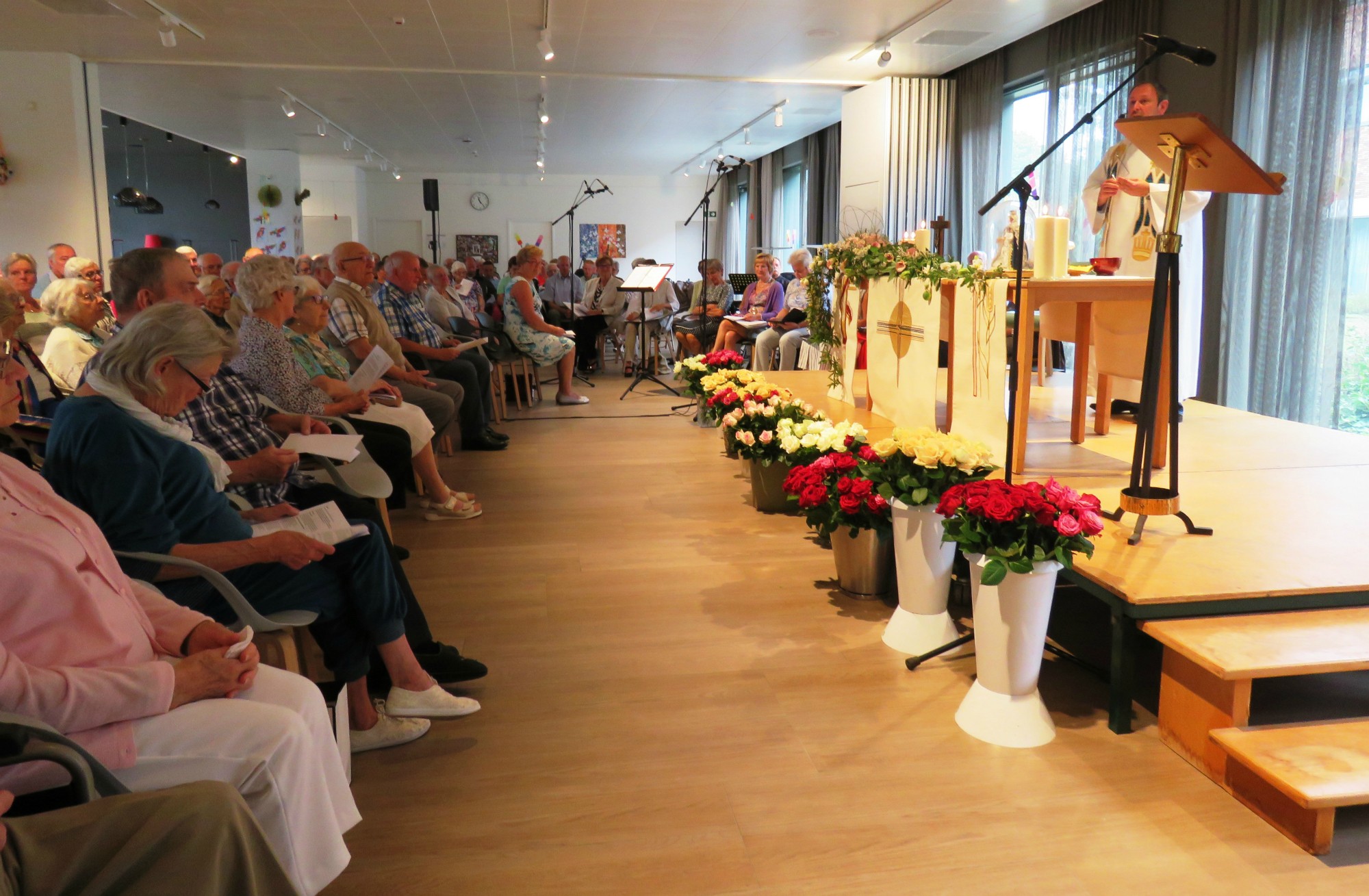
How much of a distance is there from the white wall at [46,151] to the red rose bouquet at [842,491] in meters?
8.28

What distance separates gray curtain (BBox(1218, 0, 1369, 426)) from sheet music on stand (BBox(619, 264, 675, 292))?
4.93 meters

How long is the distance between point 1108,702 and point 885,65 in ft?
24.7

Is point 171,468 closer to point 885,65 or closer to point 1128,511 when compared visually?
point 1128,511

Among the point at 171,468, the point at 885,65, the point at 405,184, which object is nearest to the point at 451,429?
the point at 171,468

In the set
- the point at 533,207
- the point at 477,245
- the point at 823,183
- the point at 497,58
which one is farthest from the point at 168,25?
the point at 533,207

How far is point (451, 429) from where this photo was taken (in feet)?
22.0

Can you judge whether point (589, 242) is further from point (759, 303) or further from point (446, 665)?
point (446, 665)

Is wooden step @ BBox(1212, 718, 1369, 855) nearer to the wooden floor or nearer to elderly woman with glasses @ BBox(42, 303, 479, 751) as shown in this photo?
the wooden floor

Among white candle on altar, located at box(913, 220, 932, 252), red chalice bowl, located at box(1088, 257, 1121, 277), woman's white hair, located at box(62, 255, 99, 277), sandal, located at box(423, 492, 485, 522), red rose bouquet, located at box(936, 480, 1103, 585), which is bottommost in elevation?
sandal, located at box(423, 492, 485, 522)

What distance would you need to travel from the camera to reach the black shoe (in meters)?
2.74

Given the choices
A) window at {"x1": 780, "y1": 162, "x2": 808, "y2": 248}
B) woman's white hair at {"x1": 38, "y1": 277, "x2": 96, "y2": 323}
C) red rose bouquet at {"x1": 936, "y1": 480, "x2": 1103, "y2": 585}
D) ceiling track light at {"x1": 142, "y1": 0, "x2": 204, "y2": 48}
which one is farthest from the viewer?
window at {"x1": 780, "y1": 162, "x2": 808, "y2": 248}

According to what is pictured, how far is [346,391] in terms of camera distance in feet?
13.3

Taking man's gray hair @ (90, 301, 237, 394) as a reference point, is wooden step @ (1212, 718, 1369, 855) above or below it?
below

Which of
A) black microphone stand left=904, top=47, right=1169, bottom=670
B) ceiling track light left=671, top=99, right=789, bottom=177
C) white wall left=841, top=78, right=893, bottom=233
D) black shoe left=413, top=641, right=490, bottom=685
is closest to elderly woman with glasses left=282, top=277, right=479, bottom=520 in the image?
black shoe left=413, top=641, right=490, bottom=685
